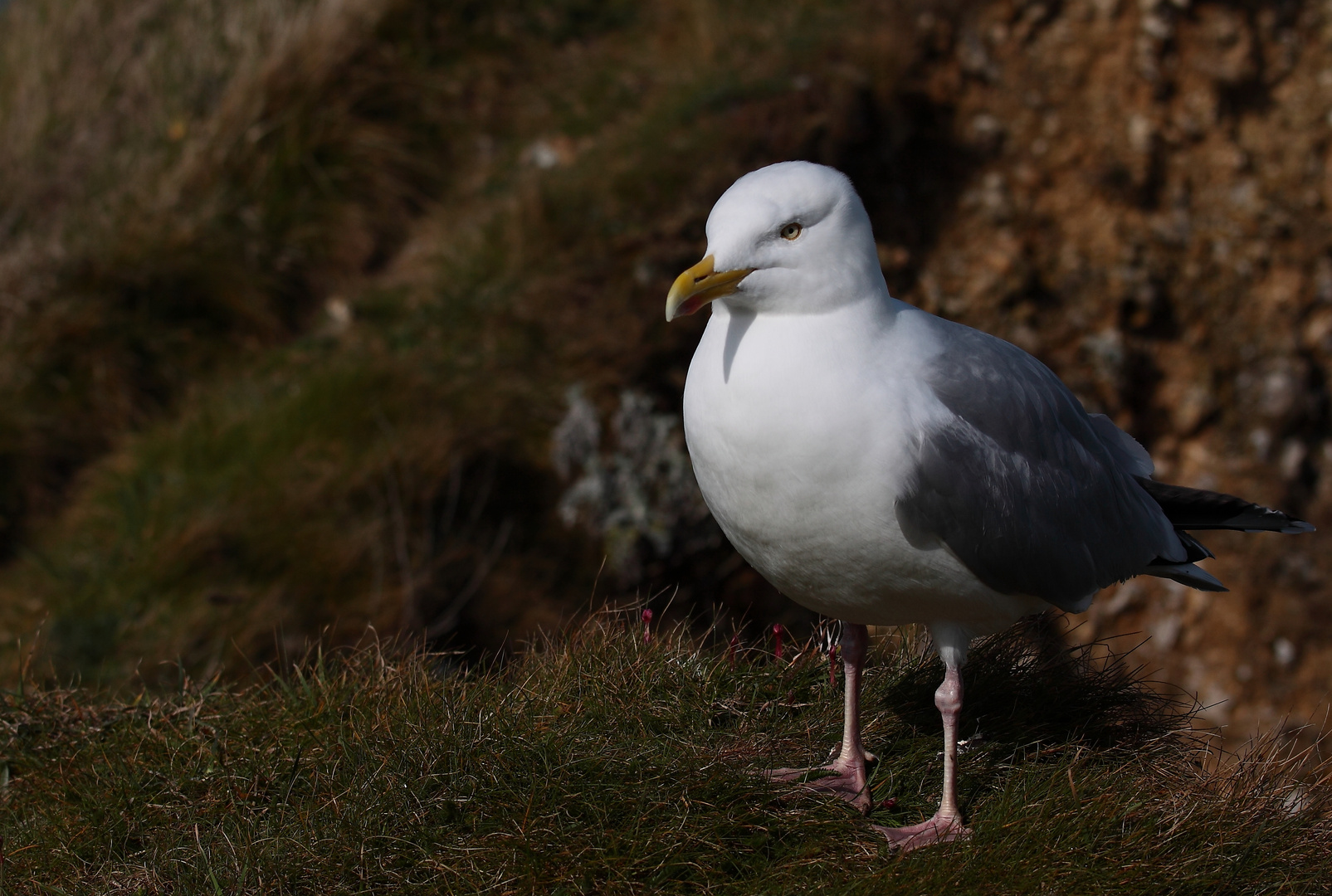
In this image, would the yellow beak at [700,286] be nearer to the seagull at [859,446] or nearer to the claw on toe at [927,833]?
the seagull at [859,446]

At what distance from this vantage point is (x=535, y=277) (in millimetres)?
6527

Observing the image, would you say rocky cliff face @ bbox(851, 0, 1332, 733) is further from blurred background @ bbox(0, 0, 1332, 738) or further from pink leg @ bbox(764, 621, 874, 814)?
pink leg @ bbox(764, 621, 874, 814)

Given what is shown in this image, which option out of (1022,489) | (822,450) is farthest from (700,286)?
(1022,489)

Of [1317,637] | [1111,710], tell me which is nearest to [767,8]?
[1317,637]

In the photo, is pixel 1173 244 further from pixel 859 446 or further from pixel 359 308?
pixel 859 446

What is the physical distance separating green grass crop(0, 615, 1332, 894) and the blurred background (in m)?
1.77

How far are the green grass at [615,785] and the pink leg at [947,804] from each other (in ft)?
0.19

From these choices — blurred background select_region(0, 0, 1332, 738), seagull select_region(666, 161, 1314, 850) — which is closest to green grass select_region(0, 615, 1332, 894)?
seagull select_region(666, 161, 1314, 850)

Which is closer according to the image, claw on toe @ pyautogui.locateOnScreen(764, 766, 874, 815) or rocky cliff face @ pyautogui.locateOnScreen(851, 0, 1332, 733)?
claw on toe @ pyautogui.locateOnScreen(764, 766, 874, 815)

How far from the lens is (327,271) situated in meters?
7.05

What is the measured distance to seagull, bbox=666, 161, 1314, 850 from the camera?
2.62 metres

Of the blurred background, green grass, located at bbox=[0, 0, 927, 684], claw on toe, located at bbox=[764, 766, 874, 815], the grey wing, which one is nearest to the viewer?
the grey wing

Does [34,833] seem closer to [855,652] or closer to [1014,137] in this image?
[855,652]

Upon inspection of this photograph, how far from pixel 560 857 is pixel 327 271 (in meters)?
5.20
